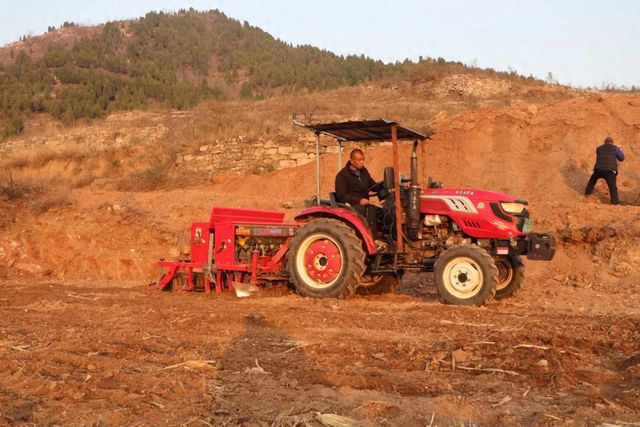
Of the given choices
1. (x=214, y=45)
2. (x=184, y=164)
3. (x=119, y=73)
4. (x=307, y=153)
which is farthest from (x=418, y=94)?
(x=214, y=45)

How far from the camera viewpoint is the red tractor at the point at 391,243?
714 centimetres

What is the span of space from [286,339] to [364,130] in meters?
3.57

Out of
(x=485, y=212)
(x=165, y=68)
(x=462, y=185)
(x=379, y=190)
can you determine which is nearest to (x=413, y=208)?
(x=379, y=190)

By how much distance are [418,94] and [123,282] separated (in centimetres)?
1777

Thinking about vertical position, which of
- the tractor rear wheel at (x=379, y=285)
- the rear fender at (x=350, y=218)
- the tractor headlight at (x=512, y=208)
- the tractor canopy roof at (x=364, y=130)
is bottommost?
the tractor rear wheel at (x=379, y=285)

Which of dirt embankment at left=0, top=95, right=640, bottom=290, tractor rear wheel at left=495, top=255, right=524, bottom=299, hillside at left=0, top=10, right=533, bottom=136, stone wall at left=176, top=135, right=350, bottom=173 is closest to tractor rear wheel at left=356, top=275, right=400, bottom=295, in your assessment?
tractor rear wheel at left=495, top=255, right=524, bottom=299

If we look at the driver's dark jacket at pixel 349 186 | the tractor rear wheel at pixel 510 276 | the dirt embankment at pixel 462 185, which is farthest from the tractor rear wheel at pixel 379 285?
the dirt embankment at pixel 462 185

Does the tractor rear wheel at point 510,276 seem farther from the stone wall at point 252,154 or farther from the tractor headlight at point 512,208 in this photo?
the stone wall at point 252,154

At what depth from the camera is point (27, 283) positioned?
1038 cm

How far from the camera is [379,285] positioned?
8.71 m

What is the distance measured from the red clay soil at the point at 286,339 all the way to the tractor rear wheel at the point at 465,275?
219mm

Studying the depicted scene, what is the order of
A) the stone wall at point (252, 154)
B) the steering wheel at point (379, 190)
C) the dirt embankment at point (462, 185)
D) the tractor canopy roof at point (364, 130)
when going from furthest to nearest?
the stone wall at point (252, 154) < the dirt embankment at point (462, 185) < the steering wheel at point (379, 190) < the tractor canopy roof at point (364, 130)

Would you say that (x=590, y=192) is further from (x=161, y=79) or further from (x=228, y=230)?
(x=161, y=79)

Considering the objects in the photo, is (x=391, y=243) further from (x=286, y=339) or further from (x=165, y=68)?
(x=165, y=68)
